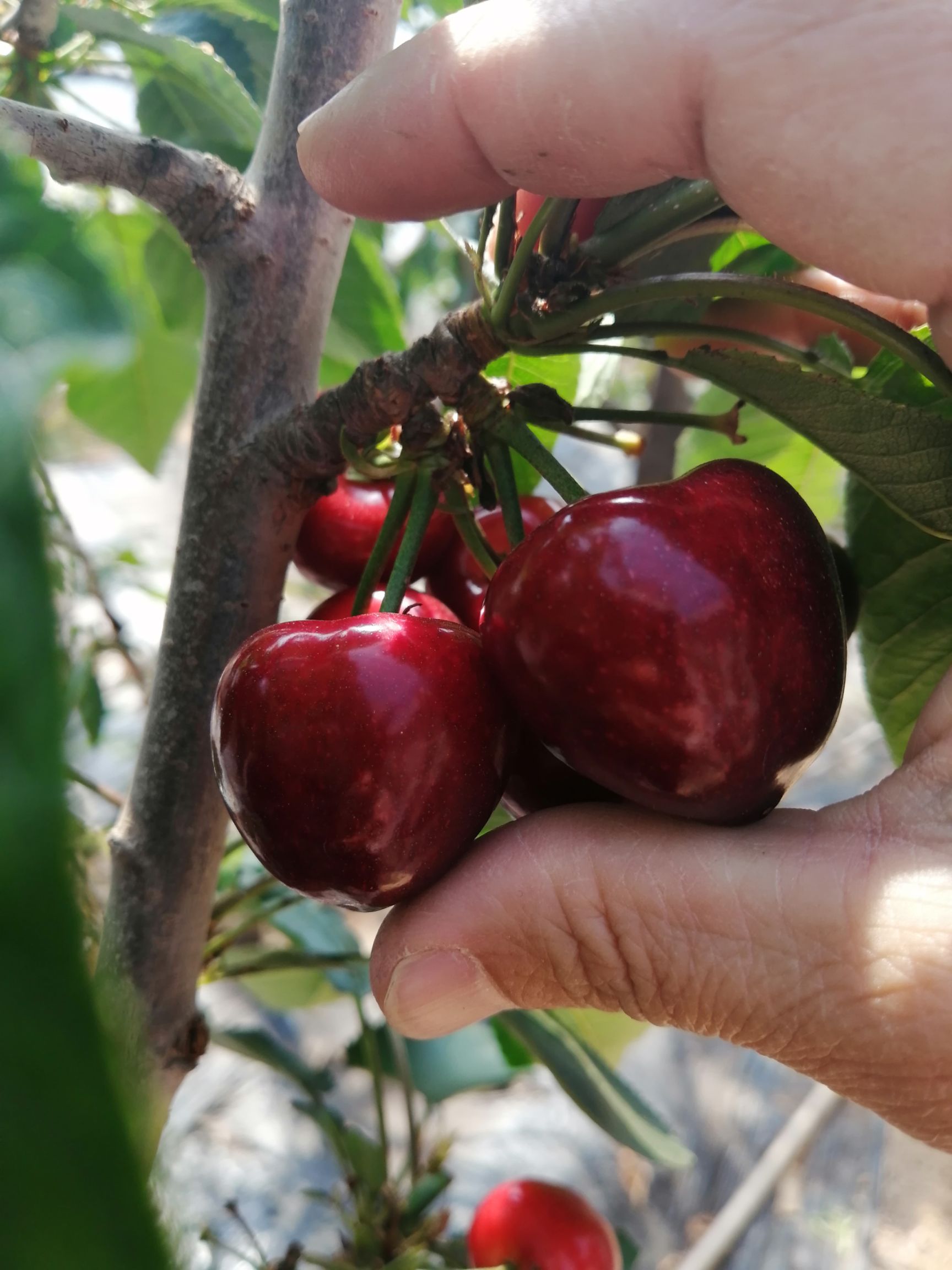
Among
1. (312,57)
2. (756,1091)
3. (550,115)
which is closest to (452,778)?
(550,115)

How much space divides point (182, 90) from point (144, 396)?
33 centimetres

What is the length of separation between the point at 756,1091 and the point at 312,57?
1.67 m

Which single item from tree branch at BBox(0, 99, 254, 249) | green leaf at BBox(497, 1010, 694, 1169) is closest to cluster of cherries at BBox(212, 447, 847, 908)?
tree branch at BBox(0, 99, 254, 249)

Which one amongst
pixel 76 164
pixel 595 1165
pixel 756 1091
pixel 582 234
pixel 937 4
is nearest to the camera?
pixel 937 4

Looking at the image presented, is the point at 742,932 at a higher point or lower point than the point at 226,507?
lower

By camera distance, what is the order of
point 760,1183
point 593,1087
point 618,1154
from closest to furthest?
point 593,1087
point 760,1183
point 618,1154

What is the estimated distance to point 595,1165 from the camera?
1.46m

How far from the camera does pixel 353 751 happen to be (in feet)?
1.30

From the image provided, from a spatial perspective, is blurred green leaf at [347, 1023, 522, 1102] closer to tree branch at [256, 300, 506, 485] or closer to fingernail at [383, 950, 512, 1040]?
fingernail at [383, 950, 512, 1040]

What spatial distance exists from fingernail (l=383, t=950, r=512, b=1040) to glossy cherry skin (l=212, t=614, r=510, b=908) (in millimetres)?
38

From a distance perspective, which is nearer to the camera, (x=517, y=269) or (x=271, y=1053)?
(x=517, y=269)

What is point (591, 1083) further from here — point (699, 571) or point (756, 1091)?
point (756, 1091)

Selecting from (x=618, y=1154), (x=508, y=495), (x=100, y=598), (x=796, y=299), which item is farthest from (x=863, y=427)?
→ (x=618, y=1154)

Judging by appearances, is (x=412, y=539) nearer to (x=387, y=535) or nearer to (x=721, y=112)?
(x=387, y=535)
